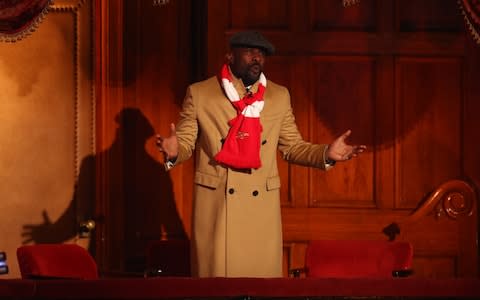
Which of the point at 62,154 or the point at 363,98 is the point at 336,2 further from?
the point at 62,154

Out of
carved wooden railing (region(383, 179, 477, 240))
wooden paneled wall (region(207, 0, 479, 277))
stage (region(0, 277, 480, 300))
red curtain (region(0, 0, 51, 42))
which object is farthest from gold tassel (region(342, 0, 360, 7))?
stage (region(0, 277, 480, 300))

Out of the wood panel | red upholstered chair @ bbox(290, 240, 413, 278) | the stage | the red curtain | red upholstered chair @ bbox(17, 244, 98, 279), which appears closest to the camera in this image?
the stage

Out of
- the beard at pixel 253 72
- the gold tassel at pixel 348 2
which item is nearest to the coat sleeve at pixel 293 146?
the beard at pixel 253 72

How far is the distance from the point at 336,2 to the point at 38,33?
1.77 m

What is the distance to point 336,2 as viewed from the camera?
647cm

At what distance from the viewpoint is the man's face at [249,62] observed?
200 inches

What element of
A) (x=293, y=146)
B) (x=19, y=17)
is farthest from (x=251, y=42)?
(x=19, y=17)

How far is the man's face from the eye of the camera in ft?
16.7

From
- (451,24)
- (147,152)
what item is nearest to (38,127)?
(147,152)

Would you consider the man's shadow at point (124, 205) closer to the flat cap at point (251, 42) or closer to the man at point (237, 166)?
the man at point (237, 166)

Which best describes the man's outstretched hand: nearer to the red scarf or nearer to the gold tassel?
the red scarf

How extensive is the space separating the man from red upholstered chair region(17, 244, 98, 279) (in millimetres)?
517

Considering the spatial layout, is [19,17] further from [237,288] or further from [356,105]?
[237,288]

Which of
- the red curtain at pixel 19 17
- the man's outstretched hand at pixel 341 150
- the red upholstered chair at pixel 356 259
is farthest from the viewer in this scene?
the red curtain at pixel 19 17
